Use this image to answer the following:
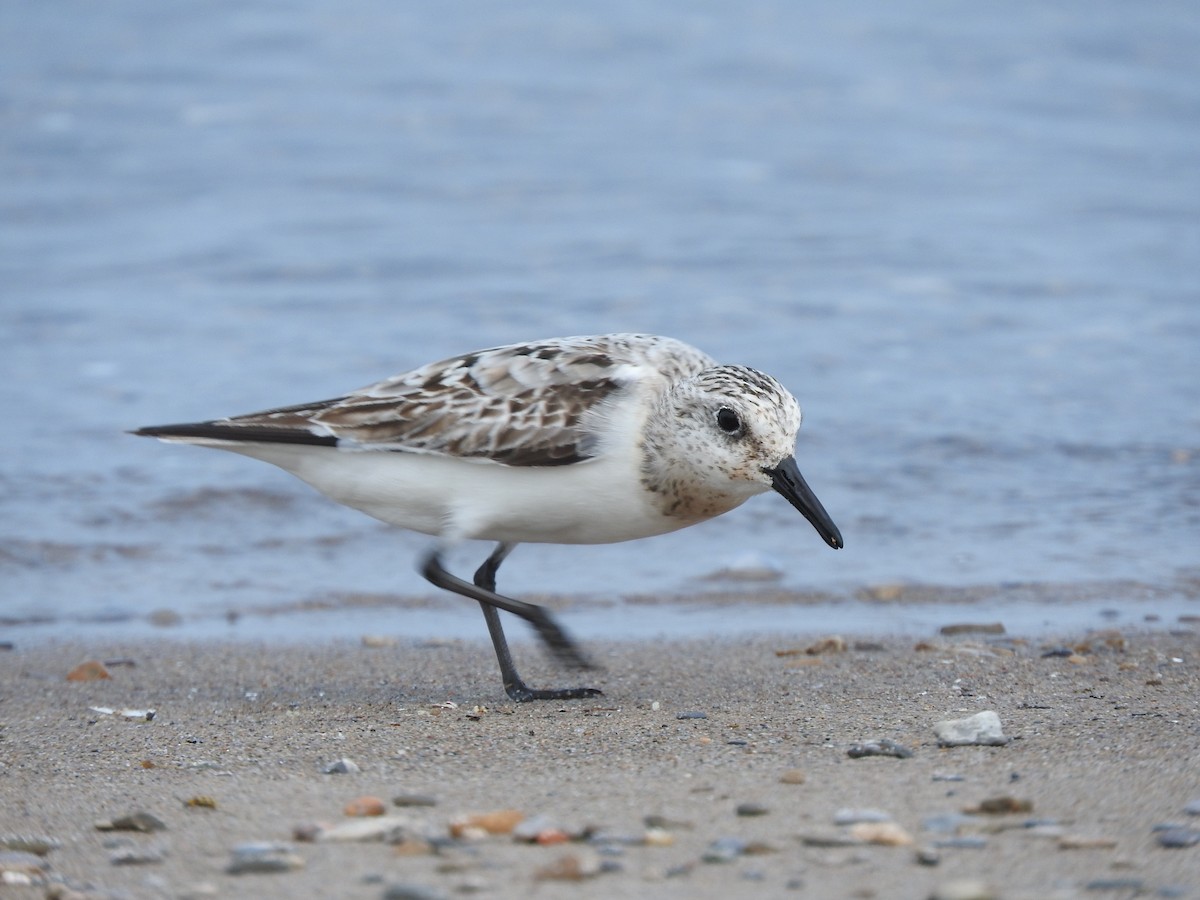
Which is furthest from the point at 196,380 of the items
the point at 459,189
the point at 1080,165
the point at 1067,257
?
the point at 1080,165

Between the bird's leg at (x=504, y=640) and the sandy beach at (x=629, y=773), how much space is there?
0.12m

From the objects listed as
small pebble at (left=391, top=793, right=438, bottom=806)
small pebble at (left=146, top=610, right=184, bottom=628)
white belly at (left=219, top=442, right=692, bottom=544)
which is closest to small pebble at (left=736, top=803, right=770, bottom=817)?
small pebble at (left=391, top=793, right=438, bottom=806)

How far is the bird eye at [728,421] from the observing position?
5.66 metres

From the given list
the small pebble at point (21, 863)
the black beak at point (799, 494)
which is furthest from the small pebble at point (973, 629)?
the small pebble at point (21, 863)

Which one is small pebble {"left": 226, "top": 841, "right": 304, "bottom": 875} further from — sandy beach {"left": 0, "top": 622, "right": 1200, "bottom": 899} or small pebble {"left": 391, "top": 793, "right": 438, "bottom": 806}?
A: small pebble {"left": 391, "top": 793, "right": 438, "bottom": 806}

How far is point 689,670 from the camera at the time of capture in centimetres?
663

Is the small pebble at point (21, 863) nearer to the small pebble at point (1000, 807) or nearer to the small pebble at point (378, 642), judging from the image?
the small pebble at point (1000, 807)

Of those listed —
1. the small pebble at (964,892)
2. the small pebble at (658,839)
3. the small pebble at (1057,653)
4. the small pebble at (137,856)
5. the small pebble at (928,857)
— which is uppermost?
Answer: the small pebble at (964,892)

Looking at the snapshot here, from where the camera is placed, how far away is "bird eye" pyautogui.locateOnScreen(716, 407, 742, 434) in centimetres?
566

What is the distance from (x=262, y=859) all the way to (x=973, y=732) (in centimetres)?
226

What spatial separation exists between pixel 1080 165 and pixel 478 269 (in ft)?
23.2

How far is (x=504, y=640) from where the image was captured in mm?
6301

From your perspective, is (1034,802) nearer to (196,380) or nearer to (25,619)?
(25,619)

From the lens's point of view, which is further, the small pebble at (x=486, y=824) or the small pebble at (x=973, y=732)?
the small pebble at (x=973, y=732)
